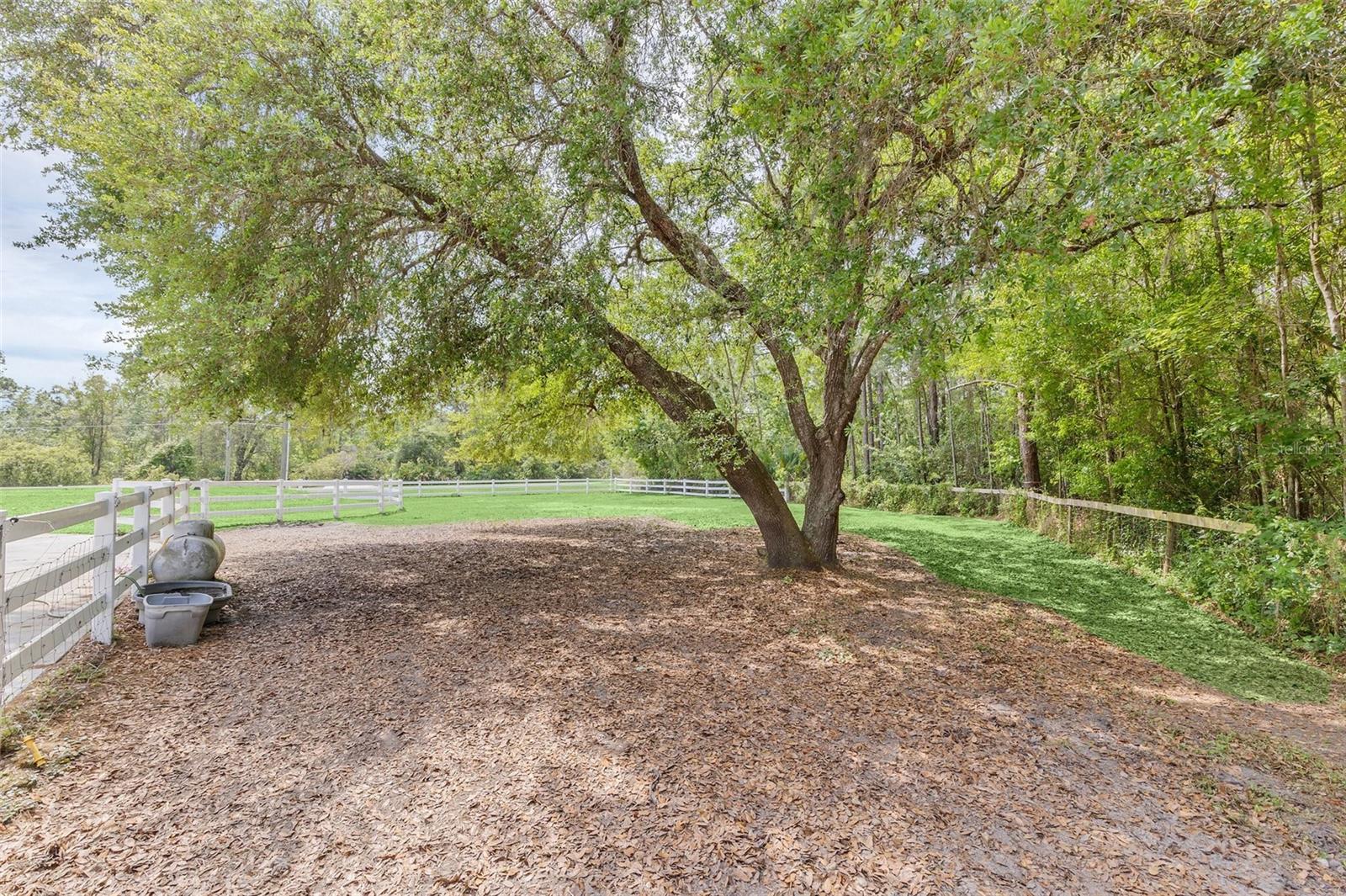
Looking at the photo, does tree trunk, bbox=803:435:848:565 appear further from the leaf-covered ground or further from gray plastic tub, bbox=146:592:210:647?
gray plastic tub, bbox=146:592:210:647

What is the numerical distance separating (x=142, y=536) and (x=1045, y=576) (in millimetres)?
10644

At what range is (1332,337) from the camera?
4.95 meters

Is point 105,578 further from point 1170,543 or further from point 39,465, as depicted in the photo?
point 39,465

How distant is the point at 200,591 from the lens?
5.20 m

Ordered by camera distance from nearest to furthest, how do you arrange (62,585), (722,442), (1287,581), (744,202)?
(62,585) < (1287,581) < (722,442) < (744,202)

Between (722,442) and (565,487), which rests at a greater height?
(722,442)

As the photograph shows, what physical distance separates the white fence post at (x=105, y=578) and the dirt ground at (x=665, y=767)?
287mm

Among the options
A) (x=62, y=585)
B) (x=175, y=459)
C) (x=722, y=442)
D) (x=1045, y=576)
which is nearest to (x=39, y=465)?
(x=175, y=459)

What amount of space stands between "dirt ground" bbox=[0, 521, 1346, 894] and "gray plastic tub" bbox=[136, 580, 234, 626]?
0.19 m

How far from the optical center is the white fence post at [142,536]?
5023 millimetres

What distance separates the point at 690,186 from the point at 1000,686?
6.21 meters

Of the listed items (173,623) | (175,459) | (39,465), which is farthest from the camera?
(175,459)

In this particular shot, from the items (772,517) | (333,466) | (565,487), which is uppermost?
(333,466)

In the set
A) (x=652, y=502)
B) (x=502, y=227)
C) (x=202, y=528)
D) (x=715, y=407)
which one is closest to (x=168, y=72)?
(x=502, y=227)
